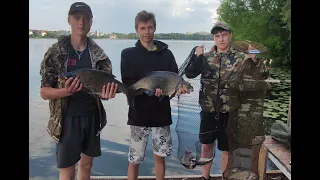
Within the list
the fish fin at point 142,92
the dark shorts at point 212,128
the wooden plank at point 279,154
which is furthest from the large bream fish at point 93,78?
the wooden plank at point 279,154

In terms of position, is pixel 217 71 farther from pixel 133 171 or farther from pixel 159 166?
pixel 133 171

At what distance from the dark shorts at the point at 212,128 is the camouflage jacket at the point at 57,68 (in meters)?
0.91

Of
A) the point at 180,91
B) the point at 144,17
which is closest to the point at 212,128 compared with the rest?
the point at 180,91

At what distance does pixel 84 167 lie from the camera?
292cm

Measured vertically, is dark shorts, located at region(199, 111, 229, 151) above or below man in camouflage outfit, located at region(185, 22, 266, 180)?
below

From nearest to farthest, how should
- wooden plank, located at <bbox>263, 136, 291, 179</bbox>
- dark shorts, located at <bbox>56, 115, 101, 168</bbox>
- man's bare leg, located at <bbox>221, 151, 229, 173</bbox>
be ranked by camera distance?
dark shorts, located at <bbox>56, 115, 101, 168</bbox>, man's bare leg, located at <bbox>221, 151, 229, 173</bbox>, wooden plank, located at <bbox>263, 136, 291, 179</bbox>

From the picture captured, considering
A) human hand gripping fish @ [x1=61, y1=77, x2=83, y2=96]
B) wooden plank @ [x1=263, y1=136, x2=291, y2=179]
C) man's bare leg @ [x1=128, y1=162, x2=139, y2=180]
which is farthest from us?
wooden plank @ [x1=263, y1=136, x2=291, y2=179]

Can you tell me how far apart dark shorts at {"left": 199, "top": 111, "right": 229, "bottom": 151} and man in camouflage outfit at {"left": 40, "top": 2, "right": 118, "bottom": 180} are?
87 centimetres

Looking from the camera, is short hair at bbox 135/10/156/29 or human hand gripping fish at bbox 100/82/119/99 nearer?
human hand gripping fish at bbox 100/82/119/99

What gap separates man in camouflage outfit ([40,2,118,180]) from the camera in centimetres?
271

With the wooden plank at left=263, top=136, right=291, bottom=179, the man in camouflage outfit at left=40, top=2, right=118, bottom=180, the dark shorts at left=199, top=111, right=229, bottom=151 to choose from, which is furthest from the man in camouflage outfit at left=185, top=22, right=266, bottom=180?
the wooden plank at left=263, top=136, right=291, bottom=179

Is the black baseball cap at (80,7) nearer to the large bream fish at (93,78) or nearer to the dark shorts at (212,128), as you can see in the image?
the large bream fish at (93,78)

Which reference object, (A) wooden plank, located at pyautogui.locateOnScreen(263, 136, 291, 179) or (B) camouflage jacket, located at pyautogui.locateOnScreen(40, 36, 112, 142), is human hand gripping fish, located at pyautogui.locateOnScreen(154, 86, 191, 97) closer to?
(B) camouflage jacket, located at pyautogui.locateOnScreen(40, 36, 112, 142)

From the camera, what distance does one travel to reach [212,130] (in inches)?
124
